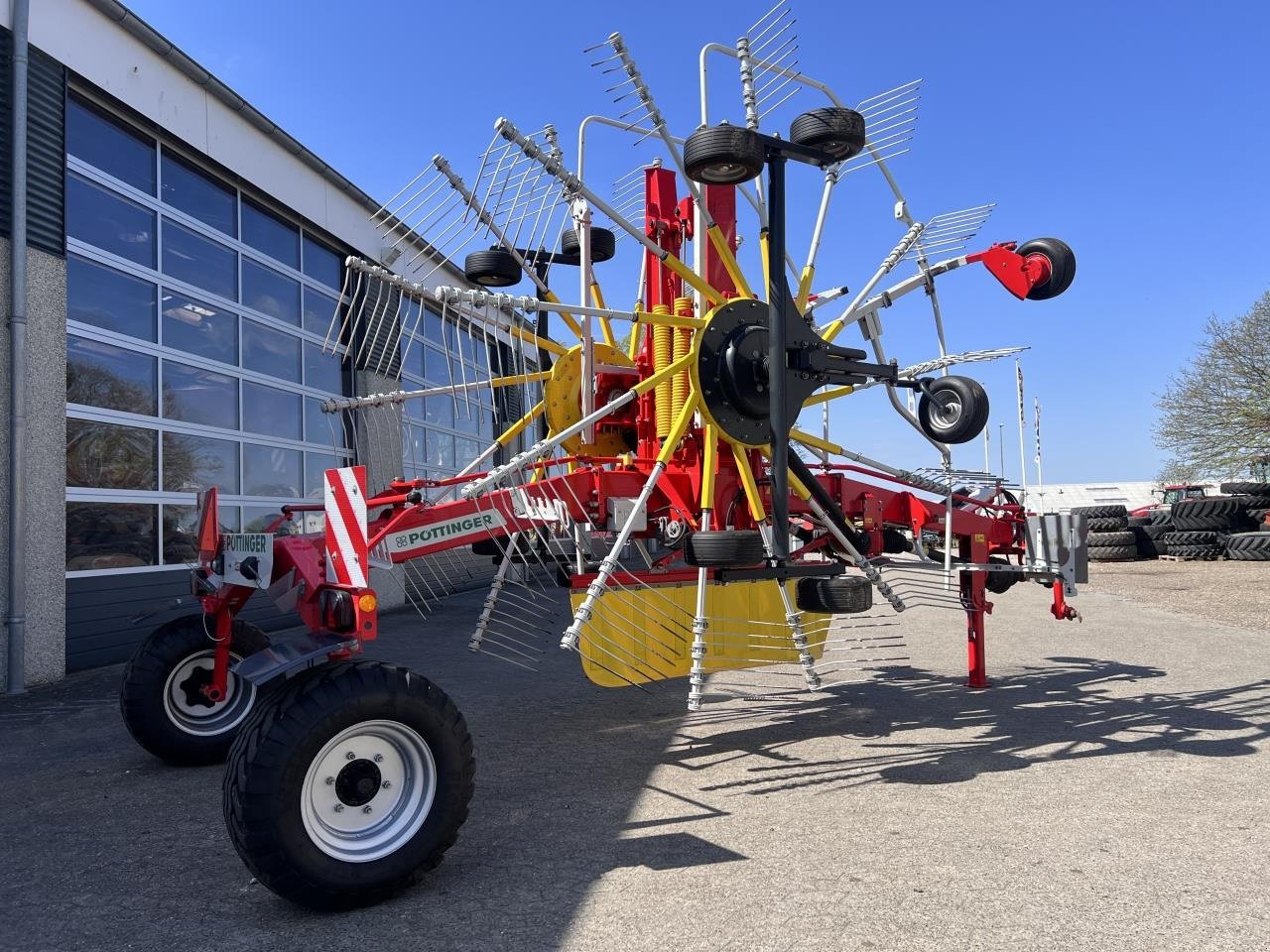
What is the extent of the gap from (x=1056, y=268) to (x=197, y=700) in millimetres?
5342

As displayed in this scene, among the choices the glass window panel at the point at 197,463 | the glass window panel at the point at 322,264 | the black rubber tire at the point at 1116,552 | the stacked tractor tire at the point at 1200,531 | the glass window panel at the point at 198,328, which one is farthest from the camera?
the black rubber tire at the point at 1116,552

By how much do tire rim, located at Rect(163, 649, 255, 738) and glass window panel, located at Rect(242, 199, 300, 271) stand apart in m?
Result: 6.67

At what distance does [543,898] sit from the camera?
10.1 ft

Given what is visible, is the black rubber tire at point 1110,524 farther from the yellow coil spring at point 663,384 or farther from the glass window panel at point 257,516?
the yellow coil spring at point 663,384

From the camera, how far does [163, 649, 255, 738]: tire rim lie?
4855mm

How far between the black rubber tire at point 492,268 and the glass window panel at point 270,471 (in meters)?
5.29

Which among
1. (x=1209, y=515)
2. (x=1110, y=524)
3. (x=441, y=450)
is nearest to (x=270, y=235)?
(x=441, y=450)

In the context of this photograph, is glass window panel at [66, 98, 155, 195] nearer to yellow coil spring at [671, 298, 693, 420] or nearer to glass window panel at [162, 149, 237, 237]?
glass window panel at [162, 149, 237, 237]

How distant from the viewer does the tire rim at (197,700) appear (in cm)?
486

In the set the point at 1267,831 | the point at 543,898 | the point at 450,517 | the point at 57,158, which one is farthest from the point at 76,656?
the point at 1267,831

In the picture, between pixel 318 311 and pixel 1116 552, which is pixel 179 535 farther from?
pixel 1116 552

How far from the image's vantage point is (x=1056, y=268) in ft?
17.3

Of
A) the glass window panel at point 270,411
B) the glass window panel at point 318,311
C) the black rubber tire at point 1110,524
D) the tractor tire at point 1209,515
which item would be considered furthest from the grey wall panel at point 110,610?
the tractor tire at point 1209,515

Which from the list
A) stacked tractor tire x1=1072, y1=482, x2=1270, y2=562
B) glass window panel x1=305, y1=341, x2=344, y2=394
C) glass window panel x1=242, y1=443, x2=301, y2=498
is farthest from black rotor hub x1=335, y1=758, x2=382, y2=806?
stacked tractor tire x1=1072, y1=482, x2=1270, y2=562
